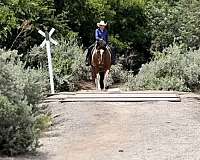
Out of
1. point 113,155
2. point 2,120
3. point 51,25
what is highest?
point 51,25

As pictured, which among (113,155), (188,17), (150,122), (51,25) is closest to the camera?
(113,155)

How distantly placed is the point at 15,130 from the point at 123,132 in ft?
8.85

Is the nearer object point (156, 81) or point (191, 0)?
point (156, 81)

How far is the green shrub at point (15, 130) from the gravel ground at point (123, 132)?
24 cm

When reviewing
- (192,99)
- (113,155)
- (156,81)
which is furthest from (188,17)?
(113,155)

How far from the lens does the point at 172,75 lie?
20891 mm

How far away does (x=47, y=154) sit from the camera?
10.1 m

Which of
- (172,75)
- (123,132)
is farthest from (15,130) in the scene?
(172,75)

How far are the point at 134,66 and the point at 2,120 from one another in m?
22.0

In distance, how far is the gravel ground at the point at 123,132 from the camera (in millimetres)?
10125

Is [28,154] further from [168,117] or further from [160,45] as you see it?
[160,45]

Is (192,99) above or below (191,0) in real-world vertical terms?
below

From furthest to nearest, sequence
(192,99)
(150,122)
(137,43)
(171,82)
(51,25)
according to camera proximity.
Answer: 1. (137,43)
2. (51,25)
3. (171,82)
4. (192,99)
5. (150,122)

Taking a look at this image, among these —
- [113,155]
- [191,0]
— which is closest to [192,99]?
[113,155]
